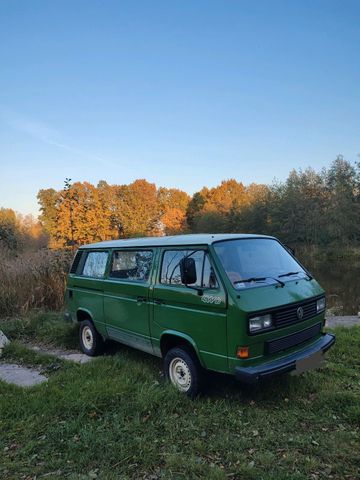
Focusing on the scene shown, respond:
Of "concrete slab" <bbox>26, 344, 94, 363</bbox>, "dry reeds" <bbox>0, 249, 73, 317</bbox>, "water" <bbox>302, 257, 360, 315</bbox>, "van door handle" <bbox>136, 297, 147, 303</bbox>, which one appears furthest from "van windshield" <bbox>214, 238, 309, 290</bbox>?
"water" <bbox>302, 257, 360, 315</bbox>

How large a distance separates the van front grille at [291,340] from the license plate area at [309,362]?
210mm

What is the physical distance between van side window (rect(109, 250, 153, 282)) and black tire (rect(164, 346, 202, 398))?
118 cm

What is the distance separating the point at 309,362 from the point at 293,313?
0.63 metres

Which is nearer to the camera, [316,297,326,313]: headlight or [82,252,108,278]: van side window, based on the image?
[316,297,326,313]: headlight

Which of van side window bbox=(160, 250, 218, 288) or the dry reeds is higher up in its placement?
van side window bbox=(160, 250, 218, 288)

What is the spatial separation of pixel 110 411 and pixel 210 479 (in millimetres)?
1674

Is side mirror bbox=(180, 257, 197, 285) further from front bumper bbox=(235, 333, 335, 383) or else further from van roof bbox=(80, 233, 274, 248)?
front bumper bbox=(235, 333, 335, 383)

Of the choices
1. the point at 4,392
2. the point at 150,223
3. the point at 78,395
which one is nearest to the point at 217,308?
the point at 78,395

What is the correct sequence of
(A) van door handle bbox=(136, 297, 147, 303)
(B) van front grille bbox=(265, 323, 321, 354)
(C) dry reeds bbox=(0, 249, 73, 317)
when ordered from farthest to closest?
(C) dry reeds bbox=(0, 249, 73, 317)
(A) van door handle bbox=(136, 297, 147, 303)
(B) van front grille bbox=(265, 323, 321, 354)

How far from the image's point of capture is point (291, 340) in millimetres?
4496

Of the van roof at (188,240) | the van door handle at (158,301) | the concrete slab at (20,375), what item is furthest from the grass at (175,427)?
the van roof at (188,240)

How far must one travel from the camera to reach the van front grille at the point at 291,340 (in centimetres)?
426

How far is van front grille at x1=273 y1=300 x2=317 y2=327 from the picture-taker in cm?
432

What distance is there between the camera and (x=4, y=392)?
504cm
